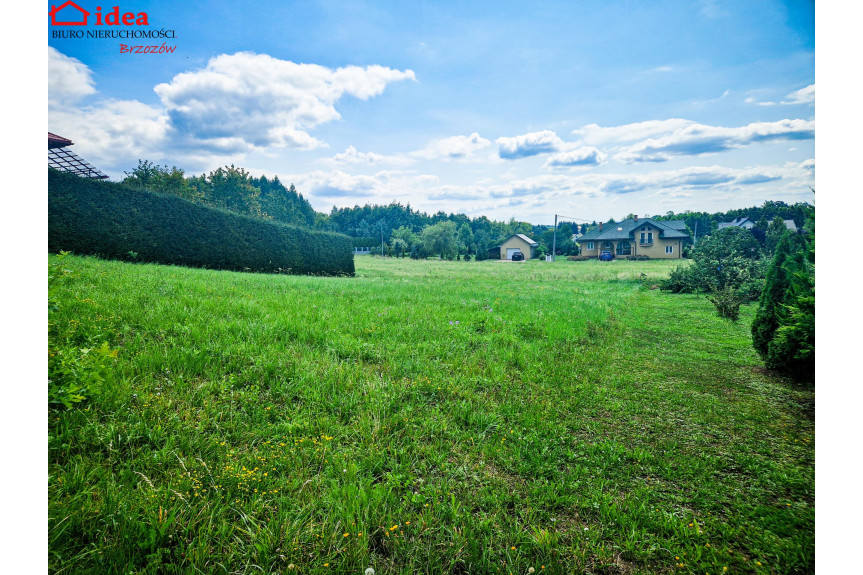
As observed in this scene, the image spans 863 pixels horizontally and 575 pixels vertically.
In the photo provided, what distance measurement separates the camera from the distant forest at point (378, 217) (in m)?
9.66

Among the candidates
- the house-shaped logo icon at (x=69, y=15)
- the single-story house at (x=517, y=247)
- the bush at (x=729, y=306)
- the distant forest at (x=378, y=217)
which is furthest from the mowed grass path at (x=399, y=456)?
the single-story house at (x=517, y=247)

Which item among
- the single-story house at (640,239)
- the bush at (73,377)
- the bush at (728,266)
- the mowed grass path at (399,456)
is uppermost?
the single-story house at (640,239)

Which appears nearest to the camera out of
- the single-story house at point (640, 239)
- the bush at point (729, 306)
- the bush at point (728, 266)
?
the bush at point (729, 306)

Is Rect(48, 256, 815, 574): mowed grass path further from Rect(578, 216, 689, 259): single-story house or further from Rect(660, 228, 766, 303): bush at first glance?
Rect(578, 216, 689, 259): single-story house

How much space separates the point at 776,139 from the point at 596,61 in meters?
2.09

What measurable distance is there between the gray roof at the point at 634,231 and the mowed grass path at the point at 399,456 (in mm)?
38447

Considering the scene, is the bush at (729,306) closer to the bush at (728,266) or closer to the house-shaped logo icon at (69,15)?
the bush at (728,266)

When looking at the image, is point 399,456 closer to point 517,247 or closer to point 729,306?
point 729,306

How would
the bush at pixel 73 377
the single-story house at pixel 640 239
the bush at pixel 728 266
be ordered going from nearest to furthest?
the bush at pixel 73 377, the bush at pixel 728 266, the single-story house at pixel 640 239

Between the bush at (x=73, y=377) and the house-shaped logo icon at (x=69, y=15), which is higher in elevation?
the house-shaped logo icon at (x=69, y=15)

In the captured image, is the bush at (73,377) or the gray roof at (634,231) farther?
the gray roof at (634,231)

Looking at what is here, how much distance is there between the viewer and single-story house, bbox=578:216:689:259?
39.1m
